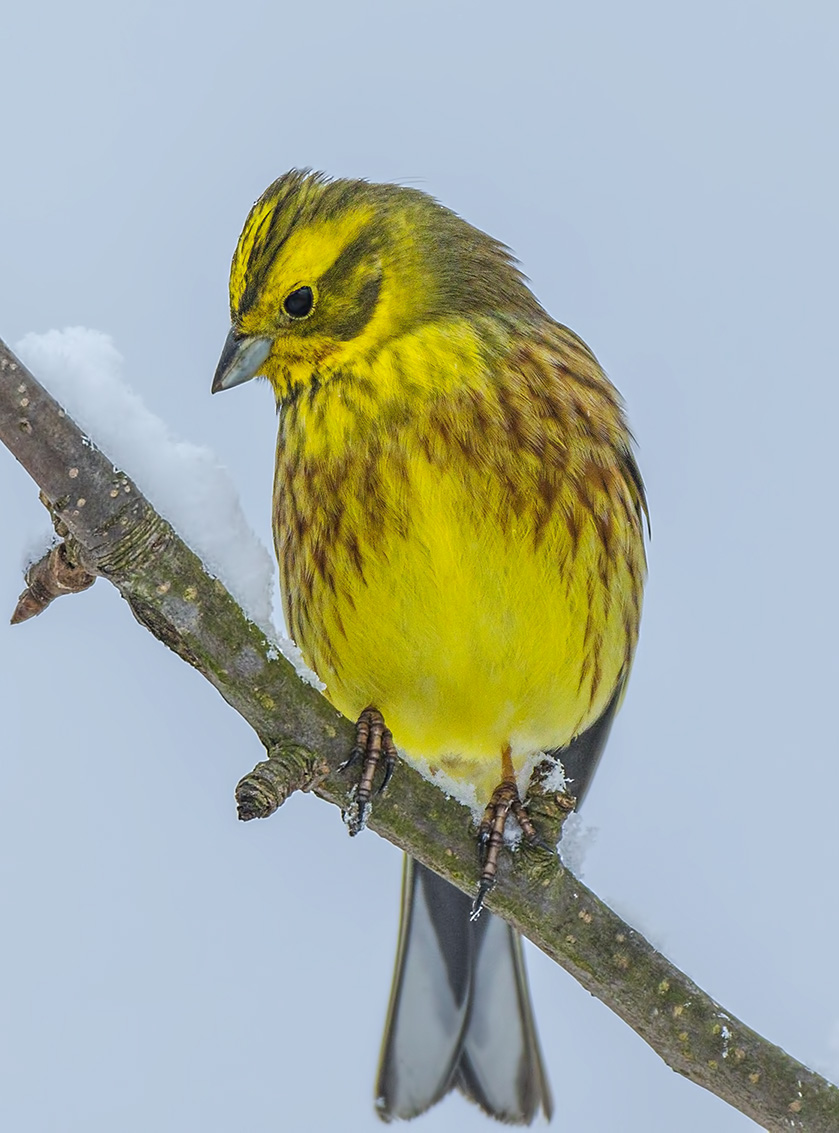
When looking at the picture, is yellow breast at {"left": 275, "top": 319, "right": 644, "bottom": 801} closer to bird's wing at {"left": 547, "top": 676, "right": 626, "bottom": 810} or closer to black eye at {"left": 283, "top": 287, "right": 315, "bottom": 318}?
black eye at {"left": 283, "top": 287, "right": 315, "bottom": 318}

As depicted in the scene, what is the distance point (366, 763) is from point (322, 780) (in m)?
0.12

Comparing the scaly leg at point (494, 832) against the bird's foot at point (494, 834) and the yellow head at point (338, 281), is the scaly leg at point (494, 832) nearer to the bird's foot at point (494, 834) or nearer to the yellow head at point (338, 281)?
the bird's foot at point (494, 834)

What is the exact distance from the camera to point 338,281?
287cm

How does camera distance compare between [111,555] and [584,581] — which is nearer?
[111,555]

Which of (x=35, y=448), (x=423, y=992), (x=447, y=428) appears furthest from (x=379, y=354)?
(x=423, y=992)

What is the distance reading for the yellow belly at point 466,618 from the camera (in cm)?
272

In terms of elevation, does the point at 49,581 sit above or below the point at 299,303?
below

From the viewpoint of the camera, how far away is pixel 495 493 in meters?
2.75

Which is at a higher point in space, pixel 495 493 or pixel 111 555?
pixel 495 493

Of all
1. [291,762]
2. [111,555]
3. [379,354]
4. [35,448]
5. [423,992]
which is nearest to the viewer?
[35,448]

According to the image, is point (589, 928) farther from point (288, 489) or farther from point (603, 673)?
point (288, 489)

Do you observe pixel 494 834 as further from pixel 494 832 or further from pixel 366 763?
pixel 366 763

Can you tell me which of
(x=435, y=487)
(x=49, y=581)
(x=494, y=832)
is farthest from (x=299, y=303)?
(x=494, y=832)

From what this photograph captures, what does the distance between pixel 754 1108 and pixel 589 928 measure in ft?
1.60
